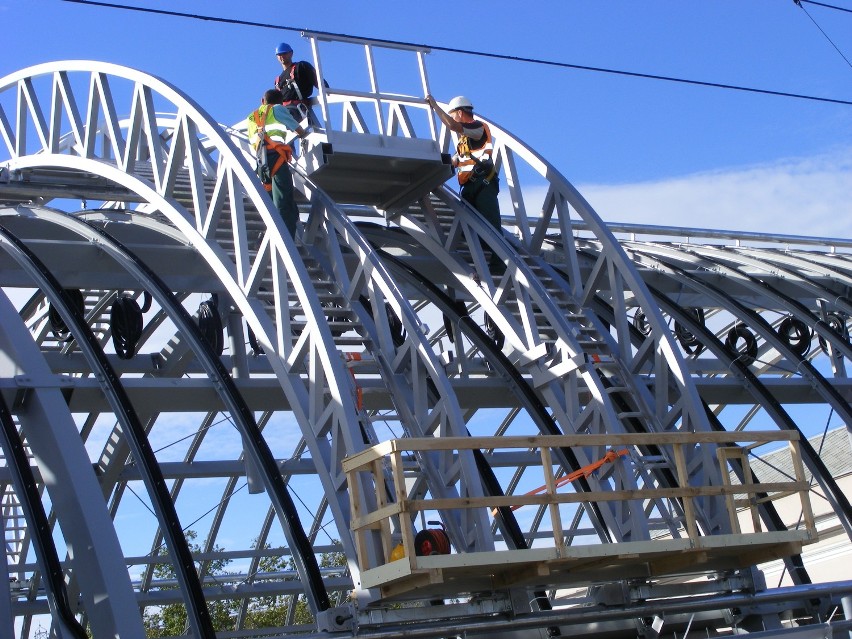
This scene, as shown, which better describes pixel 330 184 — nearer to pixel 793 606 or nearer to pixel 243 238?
pixel 243 238

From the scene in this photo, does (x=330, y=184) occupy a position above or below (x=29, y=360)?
above

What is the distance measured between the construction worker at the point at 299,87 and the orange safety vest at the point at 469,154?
101 inches

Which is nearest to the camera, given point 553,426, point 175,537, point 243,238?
point 175,537

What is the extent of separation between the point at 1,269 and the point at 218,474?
9069 millimetres

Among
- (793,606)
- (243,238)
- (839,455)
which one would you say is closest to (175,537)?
(243,238)

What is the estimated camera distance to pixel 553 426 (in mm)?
18734

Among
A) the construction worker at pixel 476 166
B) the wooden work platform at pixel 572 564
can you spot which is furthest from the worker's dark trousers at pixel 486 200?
the wooden work platform at pixel 572 564

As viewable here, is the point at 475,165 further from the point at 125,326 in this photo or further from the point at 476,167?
the point at 125,326

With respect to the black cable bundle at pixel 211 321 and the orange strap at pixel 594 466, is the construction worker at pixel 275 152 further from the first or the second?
the orange strap at pixel 594 466

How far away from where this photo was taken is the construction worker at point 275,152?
1878 cm

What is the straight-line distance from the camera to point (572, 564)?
44.8 ft

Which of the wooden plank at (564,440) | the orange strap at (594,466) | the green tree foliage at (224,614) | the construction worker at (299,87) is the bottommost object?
the wooden plank at (564,440)

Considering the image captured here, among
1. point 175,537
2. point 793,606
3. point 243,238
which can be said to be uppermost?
point 243,238

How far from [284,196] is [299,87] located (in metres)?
2.25
